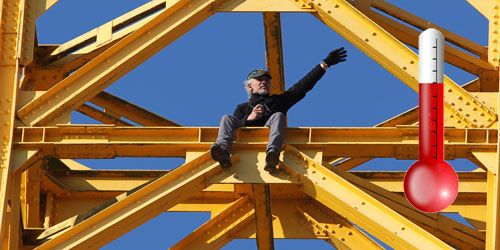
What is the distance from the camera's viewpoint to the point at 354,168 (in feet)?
64.0

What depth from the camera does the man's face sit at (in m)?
15.9

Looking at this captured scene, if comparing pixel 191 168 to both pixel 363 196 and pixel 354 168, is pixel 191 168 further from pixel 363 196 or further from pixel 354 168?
pixel 354 168

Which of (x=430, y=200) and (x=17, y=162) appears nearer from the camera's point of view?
(x=430, y=200)

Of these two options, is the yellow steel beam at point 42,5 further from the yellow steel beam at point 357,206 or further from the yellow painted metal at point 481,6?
the yellow painted metal at point 481,6

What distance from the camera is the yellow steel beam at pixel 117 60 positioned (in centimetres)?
1561

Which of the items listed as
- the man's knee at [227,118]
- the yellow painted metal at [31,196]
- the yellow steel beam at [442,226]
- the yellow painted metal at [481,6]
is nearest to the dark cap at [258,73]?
the man's knee at [227,118]

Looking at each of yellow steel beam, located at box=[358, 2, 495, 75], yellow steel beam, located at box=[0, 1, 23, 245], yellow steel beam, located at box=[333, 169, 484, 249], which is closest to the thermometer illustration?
yellow steel beam, located at box=[0, 1, 23, 245]

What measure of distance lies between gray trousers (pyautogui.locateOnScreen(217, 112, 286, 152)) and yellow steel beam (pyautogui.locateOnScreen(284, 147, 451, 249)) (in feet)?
1.18

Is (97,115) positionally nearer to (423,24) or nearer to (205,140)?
(205,140)

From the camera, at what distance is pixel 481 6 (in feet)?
51.7

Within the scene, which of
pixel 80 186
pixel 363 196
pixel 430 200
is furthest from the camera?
pixel 80 186

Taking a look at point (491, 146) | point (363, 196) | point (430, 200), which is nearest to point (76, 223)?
point (363, 196)

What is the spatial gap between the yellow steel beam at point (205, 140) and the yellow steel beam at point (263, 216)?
3.99 ft

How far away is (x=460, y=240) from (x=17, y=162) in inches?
229
